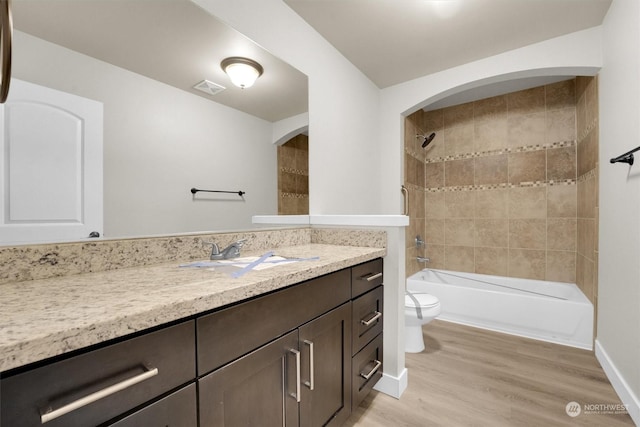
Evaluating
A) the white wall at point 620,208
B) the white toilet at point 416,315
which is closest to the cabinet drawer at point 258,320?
the white toilet at point 416,315

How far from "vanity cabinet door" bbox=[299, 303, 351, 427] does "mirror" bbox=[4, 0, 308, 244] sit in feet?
2.35

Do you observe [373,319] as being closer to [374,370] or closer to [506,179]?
[374,370]

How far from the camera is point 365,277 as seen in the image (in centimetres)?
138

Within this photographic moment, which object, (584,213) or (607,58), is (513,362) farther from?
(607,58)

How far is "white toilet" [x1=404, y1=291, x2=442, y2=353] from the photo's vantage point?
79.4 inches

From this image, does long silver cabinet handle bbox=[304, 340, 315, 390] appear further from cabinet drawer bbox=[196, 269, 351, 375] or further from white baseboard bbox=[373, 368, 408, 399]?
white baseboard bbox=[373, 368, 408, 399]

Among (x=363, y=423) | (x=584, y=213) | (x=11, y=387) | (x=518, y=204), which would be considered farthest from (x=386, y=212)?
(x=11, y=387)

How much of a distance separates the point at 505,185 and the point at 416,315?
2113 millimetres

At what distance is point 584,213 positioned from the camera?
2.46m

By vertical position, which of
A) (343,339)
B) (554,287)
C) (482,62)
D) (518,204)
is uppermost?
(482,62)

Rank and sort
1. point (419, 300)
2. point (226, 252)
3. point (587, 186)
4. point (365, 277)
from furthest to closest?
point (587, 186) → point (419, 300) → point (365, 277) → point (226, 252)

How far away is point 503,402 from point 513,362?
536 millimetres

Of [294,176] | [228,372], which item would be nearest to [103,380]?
[228,372]

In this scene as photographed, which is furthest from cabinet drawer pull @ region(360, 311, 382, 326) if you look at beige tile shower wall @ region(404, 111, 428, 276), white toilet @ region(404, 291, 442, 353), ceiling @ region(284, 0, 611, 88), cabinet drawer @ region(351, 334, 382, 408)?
ceiling @ region(284, 0, 611, 88)
